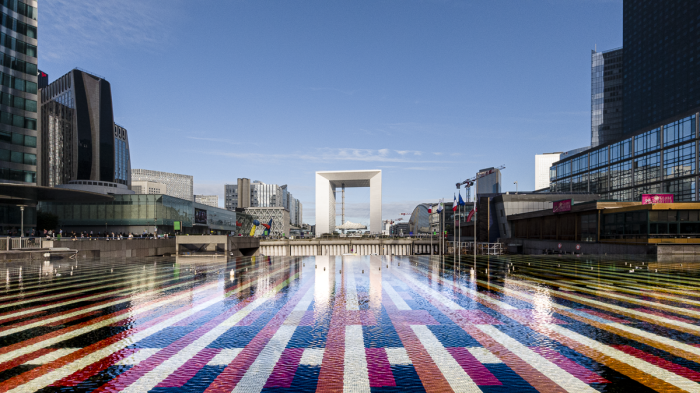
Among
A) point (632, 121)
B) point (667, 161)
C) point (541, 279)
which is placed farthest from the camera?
point (632, 121)

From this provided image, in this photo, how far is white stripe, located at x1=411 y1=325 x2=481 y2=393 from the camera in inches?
277

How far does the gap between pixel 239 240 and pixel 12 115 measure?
132ft

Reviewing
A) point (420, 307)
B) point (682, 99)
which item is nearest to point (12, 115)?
point (420, 307)

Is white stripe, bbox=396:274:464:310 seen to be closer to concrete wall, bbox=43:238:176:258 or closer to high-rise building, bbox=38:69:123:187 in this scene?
concrete wall, bbox=43:238:176:258

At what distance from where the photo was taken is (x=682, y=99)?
129 metres

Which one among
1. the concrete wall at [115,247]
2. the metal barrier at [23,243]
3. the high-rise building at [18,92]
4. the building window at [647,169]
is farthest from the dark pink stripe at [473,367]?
the building window at [647,169]

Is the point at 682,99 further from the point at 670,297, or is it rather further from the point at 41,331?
the point at 41,331

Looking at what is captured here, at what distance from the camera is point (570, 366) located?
318 inches

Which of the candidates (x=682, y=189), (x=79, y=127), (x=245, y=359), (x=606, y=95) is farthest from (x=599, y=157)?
(x=79, y=127)

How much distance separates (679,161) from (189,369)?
302 ft

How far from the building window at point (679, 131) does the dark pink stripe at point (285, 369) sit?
86999 millimetres

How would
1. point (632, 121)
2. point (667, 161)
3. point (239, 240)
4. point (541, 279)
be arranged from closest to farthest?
point (541, 279) → point (239, 240) → point (667, 161) → point (632, 121)

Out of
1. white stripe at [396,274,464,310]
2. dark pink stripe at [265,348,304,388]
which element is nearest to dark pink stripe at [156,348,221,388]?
dark pink stripe at [265,348,304,388]

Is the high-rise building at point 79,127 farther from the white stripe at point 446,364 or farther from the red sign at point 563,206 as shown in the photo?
the white stripe at point 446,364
